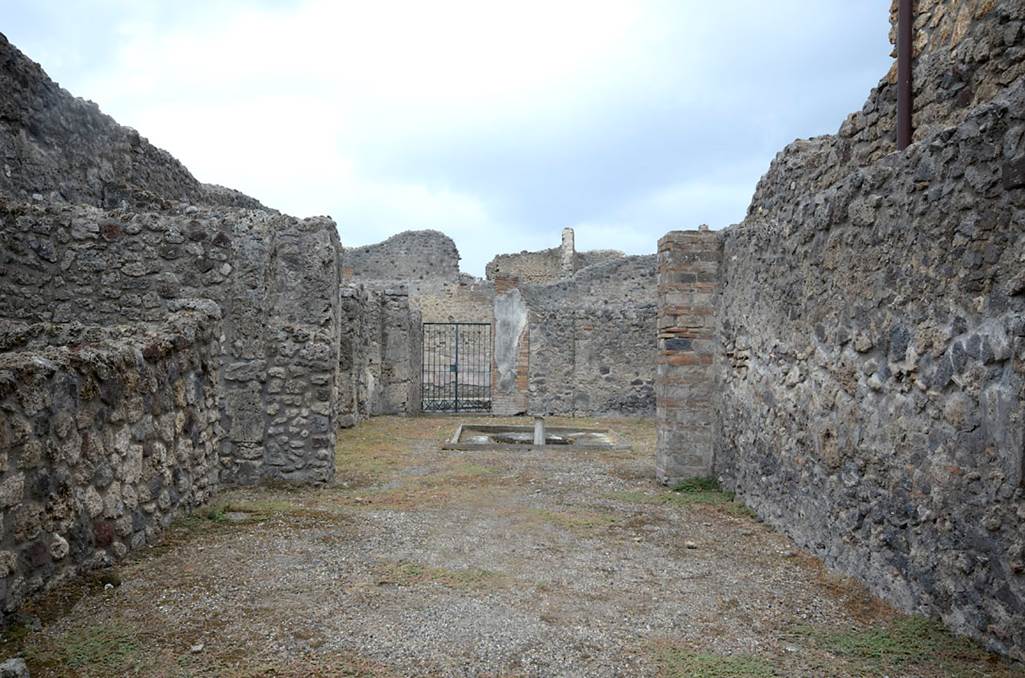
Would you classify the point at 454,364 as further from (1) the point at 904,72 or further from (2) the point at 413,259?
(1) the point at 904,72

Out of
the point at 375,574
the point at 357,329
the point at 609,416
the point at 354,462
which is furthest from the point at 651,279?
the point at 375,574

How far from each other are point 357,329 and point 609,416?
20.2ft

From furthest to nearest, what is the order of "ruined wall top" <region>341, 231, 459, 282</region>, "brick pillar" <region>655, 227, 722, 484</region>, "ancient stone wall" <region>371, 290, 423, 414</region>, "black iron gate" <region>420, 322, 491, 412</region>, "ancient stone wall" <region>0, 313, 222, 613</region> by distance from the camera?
"ruined wall top" <region>341, 231, 459, 282</region>, "black iron gate" <region>420, 322, 491, 412</region>, "ancient stone wall" <region>371, 290, 423, 414</region>, "brick pillar" <region>655, 227, 722, 484</region>, "ancient stone wall" <region>0, 313, 222, 613</region>

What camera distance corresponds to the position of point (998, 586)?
9.78 ft

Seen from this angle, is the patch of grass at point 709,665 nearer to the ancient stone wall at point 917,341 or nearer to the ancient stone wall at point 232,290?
the ancient stone wall at point 917,341

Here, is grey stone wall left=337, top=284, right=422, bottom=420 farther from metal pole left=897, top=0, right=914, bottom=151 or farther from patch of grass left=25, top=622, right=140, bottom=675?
metal pole left=897, top=0, right=914, bottom=151

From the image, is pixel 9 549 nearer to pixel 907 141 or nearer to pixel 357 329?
pixel 907 141

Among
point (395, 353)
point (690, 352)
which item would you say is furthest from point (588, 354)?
point (690, 352)

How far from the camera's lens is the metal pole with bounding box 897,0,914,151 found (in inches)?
179

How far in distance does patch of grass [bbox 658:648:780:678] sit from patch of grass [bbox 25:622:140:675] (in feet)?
7.25

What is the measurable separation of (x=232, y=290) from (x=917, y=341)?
17.6 ft

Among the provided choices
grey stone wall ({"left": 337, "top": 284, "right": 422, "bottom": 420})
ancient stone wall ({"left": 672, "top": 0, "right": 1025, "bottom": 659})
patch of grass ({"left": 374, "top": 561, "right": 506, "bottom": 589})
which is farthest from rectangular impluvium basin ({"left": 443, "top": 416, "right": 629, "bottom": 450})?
patch of grass ({"left": 374, "top": 561, "right": 506, "bottom": 589})

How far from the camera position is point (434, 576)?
13.8 feet

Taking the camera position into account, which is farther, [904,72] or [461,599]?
[904,72]
